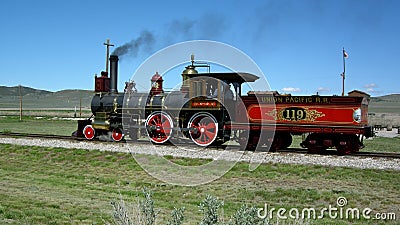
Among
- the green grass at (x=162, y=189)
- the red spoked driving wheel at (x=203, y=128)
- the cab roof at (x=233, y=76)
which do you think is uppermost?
the cab roof at (x=233, y=76)

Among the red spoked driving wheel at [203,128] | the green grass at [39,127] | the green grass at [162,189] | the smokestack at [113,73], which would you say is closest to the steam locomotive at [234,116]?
the red spoked driving wheel at [203,128]

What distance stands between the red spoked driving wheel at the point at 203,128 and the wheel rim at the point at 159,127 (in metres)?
1.27

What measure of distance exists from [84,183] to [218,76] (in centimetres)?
743

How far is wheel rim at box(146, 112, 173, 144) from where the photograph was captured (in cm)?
1945

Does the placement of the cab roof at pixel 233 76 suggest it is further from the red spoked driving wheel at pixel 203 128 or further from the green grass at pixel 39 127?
the green grass at pixel 39 127

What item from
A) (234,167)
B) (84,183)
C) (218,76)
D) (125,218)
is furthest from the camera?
(218,76)

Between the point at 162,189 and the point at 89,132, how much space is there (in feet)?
33.8

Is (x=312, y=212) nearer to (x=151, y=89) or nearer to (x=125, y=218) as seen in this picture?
(x=125, y=218)

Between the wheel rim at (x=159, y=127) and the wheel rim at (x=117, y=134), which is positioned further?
the wheel rim at (x=117, y=134)

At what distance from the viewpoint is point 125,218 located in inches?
230

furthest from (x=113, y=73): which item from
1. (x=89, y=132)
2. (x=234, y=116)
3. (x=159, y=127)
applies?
(x=234, y=116)

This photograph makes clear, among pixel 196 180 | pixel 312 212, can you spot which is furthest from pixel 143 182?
pixel 312 212

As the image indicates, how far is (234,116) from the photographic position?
61.2 feet

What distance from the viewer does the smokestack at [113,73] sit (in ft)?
74.2
